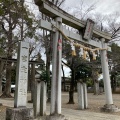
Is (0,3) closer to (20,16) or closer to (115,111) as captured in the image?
(20,16)

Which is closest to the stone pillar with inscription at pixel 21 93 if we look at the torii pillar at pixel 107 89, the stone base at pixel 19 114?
the stone base at pixel 19 114

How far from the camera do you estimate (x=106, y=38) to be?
9625 millimetres

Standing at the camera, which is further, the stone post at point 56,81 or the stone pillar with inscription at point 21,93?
the stone post at point 56,81

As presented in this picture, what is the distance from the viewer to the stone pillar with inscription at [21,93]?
5.26m

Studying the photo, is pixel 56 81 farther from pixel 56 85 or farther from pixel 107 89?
pixel 107 89

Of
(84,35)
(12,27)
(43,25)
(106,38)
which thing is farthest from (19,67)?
(12,27)

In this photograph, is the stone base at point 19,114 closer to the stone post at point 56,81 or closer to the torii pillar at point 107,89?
the stone post at point 56,81

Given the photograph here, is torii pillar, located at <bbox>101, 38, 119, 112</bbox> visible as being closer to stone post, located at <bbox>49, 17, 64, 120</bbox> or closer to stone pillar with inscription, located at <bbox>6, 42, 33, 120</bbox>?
stone post, located at <bbox>49, 17, 64, 120</bbox>

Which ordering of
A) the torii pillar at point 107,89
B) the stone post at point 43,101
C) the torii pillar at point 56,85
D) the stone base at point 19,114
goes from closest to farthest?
the stone base at point 19,114
the torii pillar at point 56,85
the stone post at point 43,101
the torii pillar at point 107,89

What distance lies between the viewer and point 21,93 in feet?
18.4

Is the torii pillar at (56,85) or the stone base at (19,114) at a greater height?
the torii pillar at (56,85)

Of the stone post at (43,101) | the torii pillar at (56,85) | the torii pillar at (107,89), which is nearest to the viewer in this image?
the torii pillar at (56,85)

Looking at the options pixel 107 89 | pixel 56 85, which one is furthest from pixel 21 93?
pixel 107 89

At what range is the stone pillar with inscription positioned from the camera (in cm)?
526
